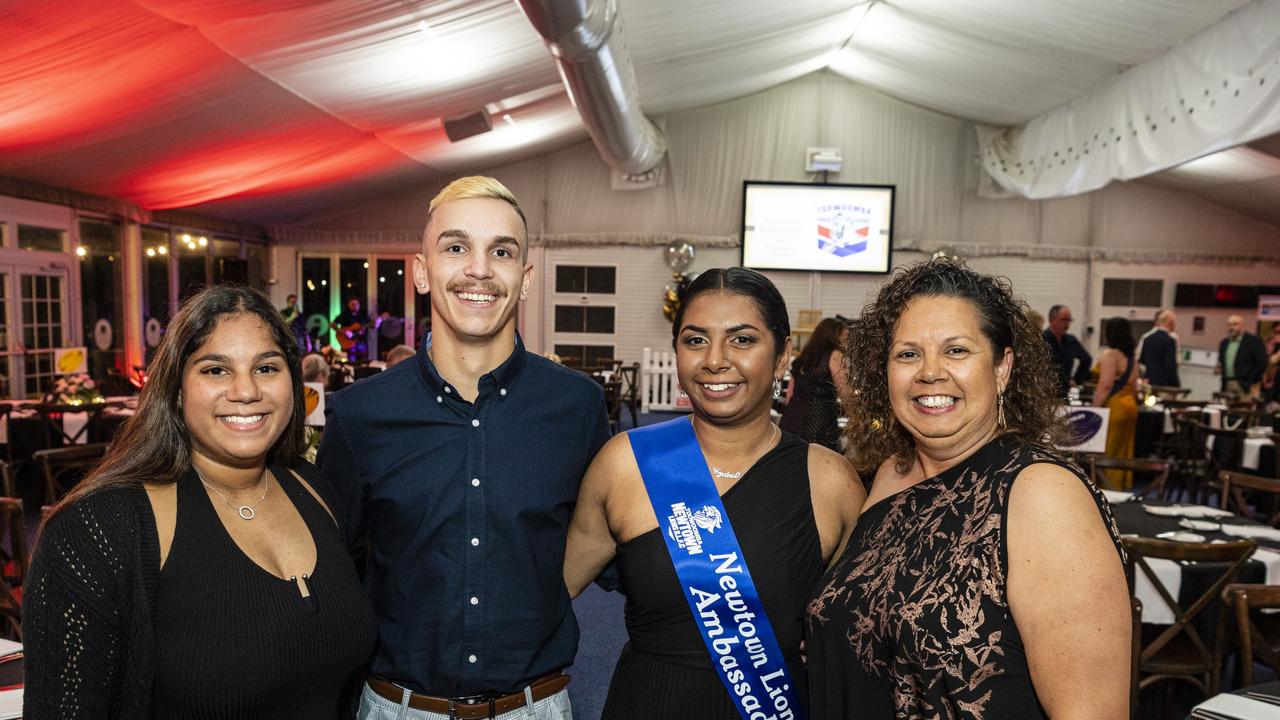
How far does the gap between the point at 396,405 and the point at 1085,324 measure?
12.2m

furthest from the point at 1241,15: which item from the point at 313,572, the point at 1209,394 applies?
the point at 1209,394

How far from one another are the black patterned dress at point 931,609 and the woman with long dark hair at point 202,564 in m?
0.79

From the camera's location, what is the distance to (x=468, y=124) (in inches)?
285

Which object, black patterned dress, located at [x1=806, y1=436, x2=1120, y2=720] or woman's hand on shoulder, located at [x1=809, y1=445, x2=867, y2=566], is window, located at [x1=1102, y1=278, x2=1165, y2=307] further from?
black patterned dress, located at [x1=806, y1=436, x2=1120, y2=720]

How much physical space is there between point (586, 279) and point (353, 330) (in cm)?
329

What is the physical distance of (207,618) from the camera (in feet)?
3.86

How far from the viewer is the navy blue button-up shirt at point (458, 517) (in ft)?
4.56

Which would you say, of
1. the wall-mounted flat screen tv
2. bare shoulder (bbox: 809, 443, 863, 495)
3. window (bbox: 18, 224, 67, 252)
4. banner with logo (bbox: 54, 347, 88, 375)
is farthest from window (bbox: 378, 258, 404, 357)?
bare shoulder (bbox: 809, 443, 863, 495)

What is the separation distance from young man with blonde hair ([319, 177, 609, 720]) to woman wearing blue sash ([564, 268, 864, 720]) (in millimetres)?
140

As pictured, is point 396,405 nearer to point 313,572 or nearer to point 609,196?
point 313,572

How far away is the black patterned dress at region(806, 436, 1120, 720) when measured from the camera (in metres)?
1.16

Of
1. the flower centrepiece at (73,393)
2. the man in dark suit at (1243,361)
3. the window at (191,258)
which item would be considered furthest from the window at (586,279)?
the man in dark suit at (1243,361)

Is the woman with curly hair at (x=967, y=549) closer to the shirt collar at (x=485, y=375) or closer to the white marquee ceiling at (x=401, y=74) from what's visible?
the shirt collar at (x=485, y=375)

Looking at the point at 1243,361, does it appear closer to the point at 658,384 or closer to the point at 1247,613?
the point at 658,384
